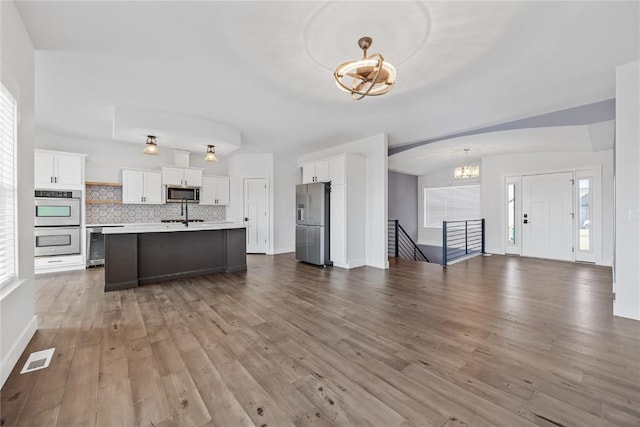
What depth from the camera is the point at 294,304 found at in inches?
130

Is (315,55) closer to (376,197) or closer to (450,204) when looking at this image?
(376,197)

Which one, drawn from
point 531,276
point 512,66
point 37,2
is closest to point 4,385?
point 37,2

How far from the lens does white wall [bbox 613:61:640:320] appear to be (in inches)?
112

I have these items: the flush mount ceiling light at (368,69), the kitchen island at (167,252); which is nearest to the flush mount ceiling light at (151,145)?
the kitchen island at (167,252)

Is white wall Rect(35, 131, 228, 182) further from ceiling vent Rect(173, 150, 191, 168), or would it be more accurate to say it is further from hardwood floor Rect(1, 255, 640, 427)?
hardwood floor Rect(1, 255, 640, 427)

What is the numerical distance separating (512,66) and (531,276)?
3668 mm

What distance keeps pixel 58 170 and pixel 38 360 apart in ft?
15.0

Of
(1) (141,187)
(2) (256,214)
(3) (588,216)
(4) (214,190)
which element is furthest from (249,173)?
(3) (588,216)

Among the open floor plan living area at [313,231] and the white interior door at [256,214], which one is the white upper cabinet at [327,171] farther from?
the white interior door at [256,214]

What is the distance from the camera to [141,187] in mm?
5965

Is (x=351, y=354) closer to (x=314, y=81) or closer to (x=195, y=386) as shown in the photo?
(x=195, y=386)

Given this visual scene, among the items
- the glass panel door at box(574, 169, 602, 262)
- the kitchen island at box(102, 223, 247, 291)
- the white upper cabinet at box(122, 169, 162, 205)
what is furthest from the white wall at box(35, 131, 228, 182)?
the glass panel door at box(574, 169, 602, 262)

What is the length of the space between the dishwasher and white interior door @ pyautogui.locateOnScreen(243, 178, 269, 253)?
308 centimetres

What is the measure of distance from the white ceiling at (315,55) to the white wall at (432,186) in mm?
4602
